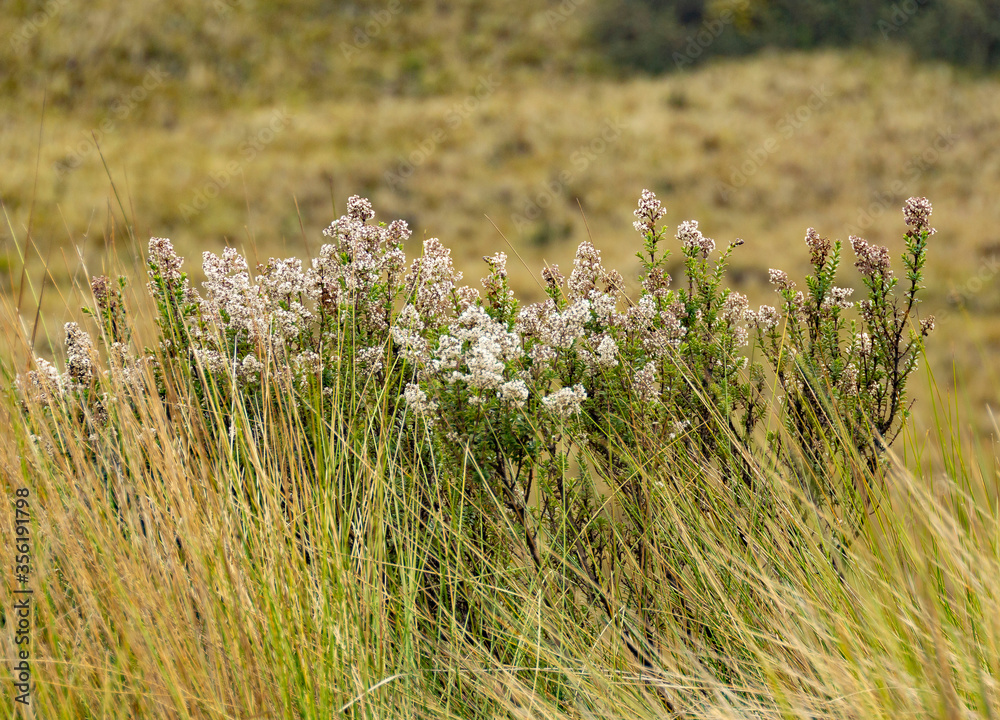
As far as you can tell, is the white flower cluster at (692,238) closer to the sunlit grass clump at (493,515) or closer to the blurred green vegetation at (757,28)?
the sunlit grass clump at (493,515)

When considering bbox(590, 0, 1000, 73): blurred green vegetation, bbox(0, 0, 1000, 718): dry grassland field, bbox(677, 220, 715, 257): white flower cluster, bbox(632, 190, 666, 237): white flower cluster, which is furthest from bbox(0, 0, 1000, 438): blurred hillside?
bbox(632, 190, 666, 237): white flower cluster

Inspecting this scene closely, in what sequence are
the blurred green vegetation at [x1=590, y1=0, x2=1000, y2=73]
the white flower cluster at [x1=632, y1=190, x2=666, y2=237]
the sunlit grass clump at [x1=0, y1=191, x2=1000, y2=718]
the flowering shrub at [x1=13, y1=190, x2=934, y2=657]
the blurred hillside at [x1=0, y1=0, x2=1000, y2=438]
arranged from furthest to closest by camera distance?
the blurred green vegetation at [x1=590, y1=0, x2=1000, y2=73] < the blurred hillside at [x1=0, y1=0, x2=1000, y2=438] < the white flower cluster at [x1=632, y1=190, x2=666, y2=237] < the flowering shrub at [x1=13, y1=190, x2=934, y2=657] < the sunlit grass clump at [x1=0, y1=191, x2=1000, y2=718]

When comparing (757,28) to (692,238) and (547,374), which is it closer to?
(692,238)

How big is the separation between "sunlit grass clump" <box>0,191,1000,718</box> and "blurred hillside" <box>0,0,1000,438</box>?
9.48 meters

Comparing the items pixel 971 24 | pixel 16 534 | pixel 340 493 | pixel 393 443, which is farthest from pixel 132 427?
pixel 971 24

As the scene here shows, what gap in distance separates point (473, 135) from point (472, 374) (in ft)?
58.7

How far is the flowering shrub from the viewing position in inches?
81.0

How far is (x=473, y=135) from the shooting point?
18953 millimetres

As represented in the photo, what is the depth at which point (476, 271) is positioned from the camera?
13.5m

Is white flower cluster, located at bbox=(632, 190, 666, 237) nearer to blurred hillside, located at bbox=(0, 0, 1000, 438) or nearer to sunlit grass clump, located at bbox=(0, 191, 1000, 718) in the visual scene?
sunlit grass clump, located at bbox=(0, 191, 1000, 718)

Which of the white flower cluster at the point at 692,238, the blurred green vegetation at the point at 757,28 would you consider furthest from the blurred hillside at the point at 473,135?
the white flower cluster at the point at 692,238

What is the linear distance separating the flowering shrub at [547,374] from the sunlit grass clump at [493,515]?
0.01 metres

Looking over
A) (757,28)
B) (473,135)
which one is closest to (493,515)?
(473,135)

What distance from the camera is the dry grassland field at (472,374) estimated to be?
1.54 m
